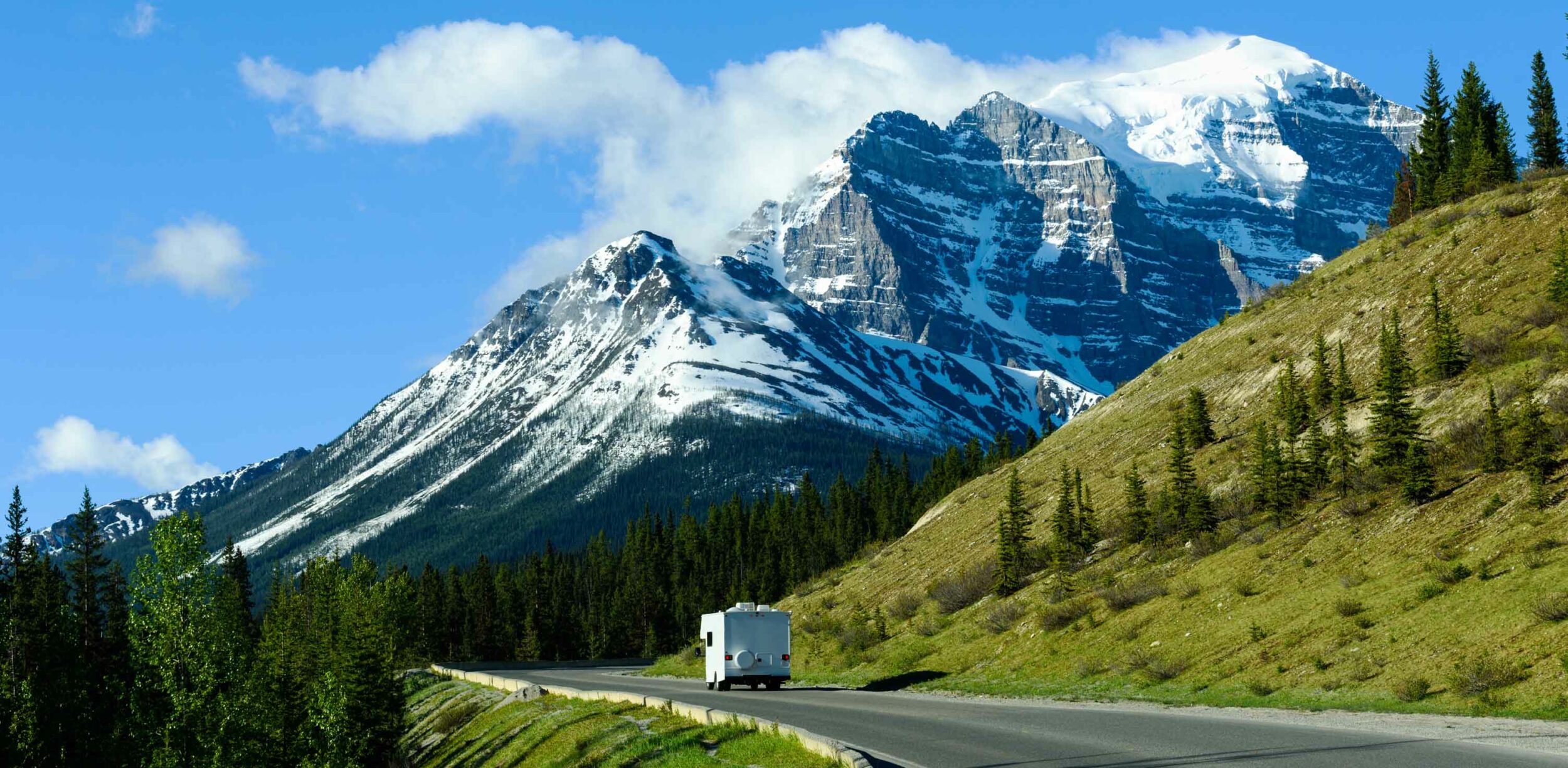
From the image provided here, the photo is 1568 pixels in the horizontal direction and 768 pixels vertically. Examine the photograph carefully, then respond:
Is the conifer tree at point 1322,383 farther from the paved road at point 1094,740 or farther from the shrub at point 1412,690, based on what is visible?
the shrub at point 1412,690

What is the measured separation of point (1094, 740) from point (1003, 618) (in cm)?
2580

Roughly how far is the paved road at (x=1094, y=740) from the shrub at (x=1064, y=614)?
9668 millimetres

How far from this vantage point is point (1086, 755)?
22000mm

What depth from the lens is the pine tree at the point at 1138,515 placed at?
50.9 m

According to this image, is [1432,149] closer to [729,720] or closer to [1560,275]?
[1560,275]

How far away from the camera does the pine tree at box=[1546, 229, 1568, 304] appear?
149 ft

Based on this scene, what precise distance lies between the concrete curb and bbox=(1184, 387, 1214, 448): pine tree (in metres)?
27.3

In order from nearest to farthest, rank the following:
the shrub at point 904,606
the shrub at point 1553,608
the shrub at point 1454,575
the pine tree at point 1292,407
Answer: the shrub at point 1553,608 < the shrub at point 1454,575 < the pine tree at point 1292,407 < the shrub at point 904,606

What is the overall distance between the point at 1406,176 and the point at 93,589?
310 feet

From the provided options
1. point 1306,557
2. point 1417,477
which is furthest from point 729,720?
point 1417,477

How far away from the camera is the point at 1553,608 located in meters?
26.9

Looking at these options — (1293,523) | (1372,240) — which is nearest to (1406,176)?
(1372,240)

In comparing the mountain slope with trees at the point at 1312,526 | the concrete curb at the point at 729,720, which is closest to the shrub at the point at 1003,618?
the mountain slope with trees at the point at 1312,526

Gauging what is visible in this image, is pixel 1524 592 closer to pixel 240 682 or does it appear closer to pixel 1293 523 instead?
pixel 1293 523
